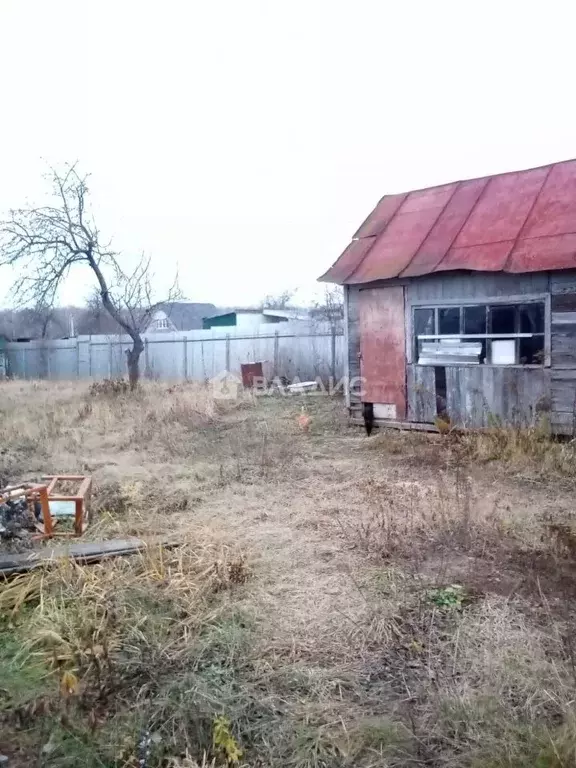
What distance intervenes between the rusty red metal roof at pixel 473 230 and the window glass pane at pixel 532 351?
988 millimetres

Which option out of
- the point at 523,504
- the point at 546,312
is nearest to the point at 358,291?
the point at 546,312

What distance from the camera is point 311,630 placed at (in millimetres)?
3492

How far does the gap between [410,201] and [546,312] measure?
12.1 ft

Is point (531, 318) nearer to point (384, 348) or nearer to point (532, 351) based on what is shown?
point (532, 351)

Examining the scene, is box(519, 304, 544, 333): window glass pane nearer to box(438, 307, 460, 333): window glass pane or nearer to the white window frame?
the white window frame

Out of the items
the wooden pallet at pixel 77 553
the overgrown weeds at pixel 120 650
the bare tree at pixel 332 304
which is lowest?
the overgrown weeds at pixel 120 650

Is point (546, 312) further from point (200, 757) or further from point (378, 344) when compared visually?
point (200, 757)

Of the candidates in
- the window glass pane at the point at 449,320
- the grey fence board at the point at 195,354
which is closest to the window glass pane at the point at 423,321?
the window glass pane at the point at 449,320

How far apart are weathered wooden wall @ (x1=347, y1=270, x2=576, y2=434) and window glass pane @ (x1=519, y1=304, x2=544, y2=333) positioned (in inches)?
7.4

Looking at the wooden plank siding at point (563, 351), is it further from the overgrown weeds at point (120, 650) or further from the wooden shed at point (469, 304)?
the overgrown weeds at point (120, 650)

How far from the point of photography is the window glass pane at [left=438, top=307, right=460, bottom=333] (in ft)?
28.7

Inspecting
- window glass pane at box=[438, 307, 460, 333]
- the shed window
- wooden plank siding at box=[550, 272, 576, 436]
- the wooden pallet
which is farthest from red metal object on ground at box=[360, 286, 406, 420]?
the wooden pallet

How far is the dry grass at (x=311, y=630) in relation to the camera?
2605 millimetres

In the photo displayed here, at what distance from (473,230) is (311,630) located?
698 cm
